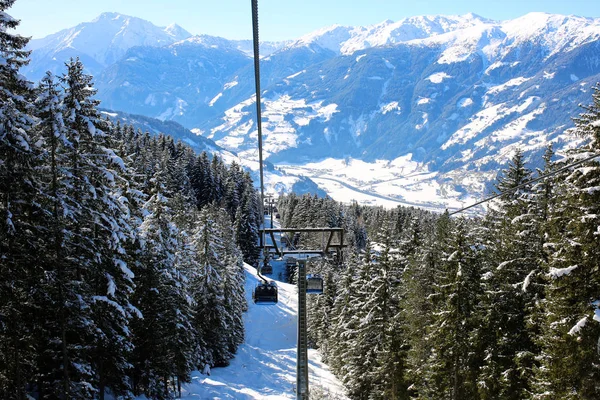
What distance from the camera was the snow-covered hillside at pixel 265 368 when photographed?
3875 centimetres

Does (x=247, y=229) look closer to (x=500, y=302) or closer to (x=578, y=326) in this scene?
(x=500, y=302)

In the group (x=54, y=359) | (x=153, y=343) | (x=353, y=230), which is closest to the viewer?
(x=54, y=359)

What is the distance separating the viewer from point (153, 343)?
27.9 meters

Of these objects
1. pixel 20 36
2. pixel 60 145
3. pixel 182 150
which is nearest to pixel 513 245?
pixel 60 145

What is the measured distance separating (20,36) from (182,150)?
98.0 metres

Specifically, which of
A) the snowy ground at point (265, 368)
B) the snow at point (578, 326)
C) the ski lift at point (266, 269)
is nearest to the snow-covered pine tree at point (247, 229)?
the snowy ground at point (265, 368)

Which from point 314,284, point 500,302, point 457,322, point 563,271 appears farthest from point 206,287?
point 563,271

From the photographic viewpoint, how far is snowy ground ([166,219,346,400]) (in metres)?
38.7

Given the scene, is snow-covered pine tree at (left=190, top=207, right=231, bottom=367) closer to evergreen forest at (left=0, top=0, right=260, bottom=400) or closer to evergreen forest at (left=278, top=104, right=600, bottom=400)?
evergreen forest at (left=278, top=104, right=600, bottom=400)

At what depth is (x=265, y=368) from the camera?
53.4 meters

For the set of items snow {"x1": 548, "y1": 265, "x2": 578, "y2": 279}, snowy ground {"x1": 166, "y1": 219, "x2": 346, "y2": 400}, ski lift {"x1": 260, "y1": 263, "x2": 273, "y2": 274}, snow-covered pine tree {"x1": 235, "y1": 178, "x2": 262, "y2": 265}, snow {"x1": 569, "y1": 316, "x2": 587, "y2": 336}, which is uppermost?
snow-covered pine tree {"x1": 235, "y1": 178, "x2": 262, "y2": 265}

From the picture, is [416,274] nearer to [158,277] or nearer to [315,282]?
[315,282]

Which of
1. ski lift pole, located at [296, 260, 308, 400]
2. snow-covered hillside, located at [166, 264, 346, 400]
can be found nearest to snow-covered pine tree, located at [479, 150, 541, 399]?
ski lift pole, located at [296, 260, 308, 400]

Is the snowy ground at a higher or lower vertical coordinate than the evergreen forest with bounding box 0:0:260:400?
lower
